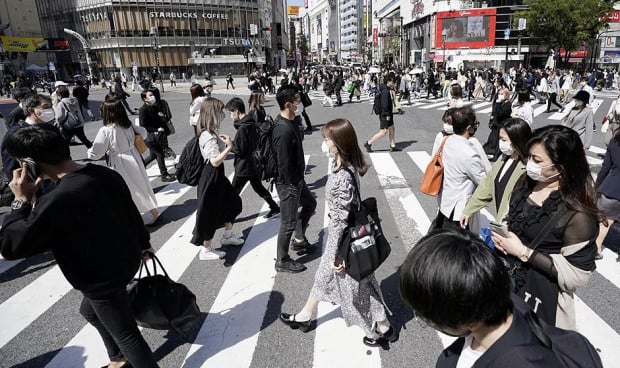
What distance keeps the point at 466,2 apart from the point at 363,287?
237 ft

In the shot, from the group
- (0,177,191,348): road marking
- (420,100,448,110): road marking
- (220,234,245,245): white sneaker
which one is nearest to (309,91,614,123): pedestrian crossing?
(420,100,448,110): road marking

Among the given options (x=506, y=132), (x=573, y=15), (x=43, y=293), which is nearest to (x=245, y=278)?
(x=43, y=293)

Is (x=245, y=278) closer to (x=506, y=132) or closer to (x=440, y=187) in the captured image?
(x=440, y=187)

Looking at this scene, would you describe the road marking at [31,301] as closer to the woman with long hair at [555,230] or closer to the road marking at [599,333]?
the woman with long hair at [555,230]

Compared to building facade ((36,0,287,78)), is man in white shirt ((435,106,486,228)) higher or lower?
lower

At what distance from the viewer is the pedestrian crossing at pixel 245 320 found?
10.6ft

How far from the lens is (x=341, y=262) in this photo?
9.96 feet

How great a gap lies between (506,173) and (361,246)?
1.24 metres

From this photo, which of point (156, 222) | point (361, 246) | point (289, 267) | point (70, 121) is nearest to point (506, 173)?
point (361, 246)

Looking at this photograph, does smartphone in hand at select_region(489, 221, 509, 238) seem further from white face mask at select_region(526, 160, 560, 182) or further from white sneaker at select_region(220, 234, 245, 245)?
white sneaker at select_region(220, 234, 245, 245)

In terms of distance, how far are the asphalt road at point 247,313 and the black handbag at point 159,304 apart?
1.93 ft

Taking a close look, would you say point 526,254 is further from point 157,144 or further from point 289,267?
point 157,144

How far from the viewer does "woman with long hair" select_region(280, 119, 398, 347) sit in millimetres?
2998

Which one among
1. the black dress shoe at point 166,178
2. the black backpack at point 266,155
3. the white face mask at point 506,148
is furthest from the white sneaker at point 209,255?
the black dress shoe at point 166,178
